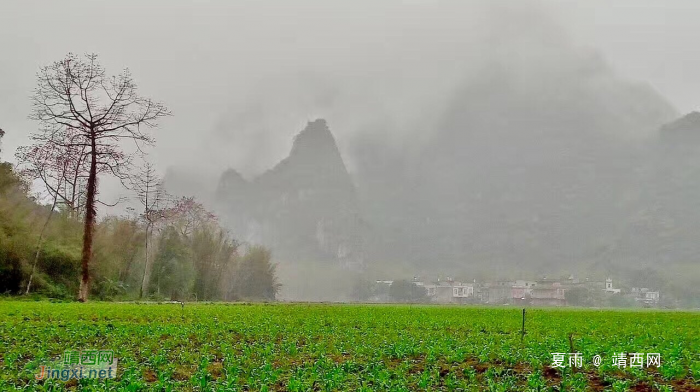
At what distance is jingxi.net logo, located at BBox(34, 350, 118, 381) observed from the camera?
8805mm

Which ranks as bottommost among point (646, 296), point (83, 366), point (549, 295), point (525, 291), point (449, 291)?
point (449, 291)

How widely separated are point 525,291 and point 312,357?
128 meters

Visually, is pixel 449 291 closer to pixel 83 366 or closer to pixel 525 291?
pixel 525 291

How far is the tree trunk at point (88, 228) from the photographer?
31.4m

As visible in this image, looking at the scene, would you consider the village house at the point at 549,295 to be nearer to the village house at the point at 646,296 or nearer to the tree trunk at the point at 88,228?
the village house at the point at 646,296

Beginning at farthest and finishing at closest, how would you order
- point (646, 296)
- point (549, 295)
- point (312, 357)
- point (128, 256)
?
point (646, 296) < point (549, 295) < point (128, 256) < point (312, 357)

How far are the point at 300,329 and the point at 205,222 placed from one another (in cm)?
4826

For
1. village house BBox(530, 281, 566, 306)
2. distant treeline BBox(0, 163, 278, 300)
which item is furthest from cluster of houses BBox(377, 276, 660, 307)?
distant treeline BBox(0, 163, 278, 300)

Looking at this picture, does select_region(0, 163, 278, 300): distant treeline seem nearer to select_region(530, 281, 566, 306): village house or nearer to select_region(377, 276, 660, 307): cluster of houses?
select_region(377, 276, 660, 307): cluster of houses

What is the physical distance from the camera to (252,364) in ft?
41.7

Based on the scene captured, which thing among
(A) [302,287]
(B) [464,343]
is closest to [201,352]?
(B) [464,343]

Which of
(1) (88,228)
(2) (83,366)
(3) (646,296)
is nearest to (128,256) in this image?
(1) (88,228)

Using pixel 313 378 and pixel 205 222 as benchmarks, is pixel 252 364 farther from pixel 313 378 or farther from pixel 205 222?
pixel 205 222

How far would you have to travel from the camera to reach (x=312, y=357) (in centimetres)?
1417
